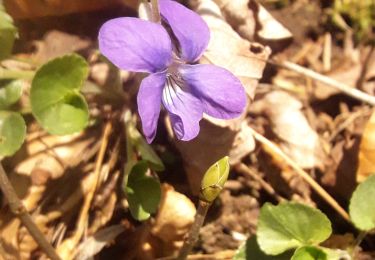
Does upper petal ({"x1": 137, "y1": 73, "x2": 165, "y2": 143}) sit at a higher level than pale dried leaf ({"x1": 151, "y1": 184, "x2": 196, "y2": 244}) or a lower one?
higher

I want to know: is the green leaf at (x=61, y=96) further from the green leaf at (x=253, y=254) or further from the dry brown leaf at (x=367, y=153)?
the dry brown leaf at (x=367, y=153)

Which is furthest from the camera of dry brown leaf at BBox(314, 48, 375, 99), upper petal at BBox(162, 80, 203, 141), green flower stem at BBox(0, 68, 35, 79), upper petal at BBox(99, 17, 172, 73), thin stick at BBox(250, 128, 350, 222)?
dry brown leaf at BBox(314, 48, 375, 99)

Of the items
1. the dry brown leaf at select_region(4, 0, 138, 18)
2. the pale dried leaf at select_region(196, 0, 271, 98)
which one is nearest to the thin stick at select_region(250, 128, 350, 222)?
the pale dried leaf at select_region(196, 0, 271, 98)

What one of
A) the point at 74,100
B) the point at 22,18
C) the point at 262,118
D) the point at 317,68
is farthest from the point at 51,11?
the point at 317,68

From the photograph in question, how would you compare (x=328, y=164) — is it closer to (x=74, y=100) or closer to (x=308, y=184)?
(x=308, y=184)

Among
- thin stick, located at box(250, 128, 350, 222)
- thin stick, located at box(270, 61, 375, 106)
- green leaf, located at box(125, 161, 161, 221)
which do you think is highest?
thin stick, located at box(270, 61, 375, 106)

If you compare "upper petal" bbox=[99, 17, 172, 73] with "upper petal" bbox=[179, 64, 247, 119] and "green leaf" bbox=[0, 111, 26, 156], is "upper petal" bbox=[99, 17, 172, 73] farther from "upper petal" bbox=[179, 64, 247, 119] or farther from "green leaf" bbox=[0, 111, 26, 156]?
"green leaf" bbox=[0, 111, 26, 156]

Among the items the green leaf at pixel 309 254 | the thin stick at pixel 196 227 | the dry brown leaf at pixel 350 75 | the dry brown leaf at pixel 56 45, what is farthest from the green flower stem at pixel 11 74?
the dry brown leaf at pixel 350 75

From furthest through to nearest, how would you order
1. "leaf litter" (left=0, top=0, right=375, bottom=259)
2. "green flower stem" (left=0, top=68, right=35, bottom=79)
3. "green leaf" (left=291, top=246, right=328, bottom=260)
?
"leaf litter" (left=0, top=0, right=375, bottom=259), "green flower stem" (left=0, top=68, right=35, bottom=79), "green leaf" (left=291, top=246, right=328, bottom=260)
